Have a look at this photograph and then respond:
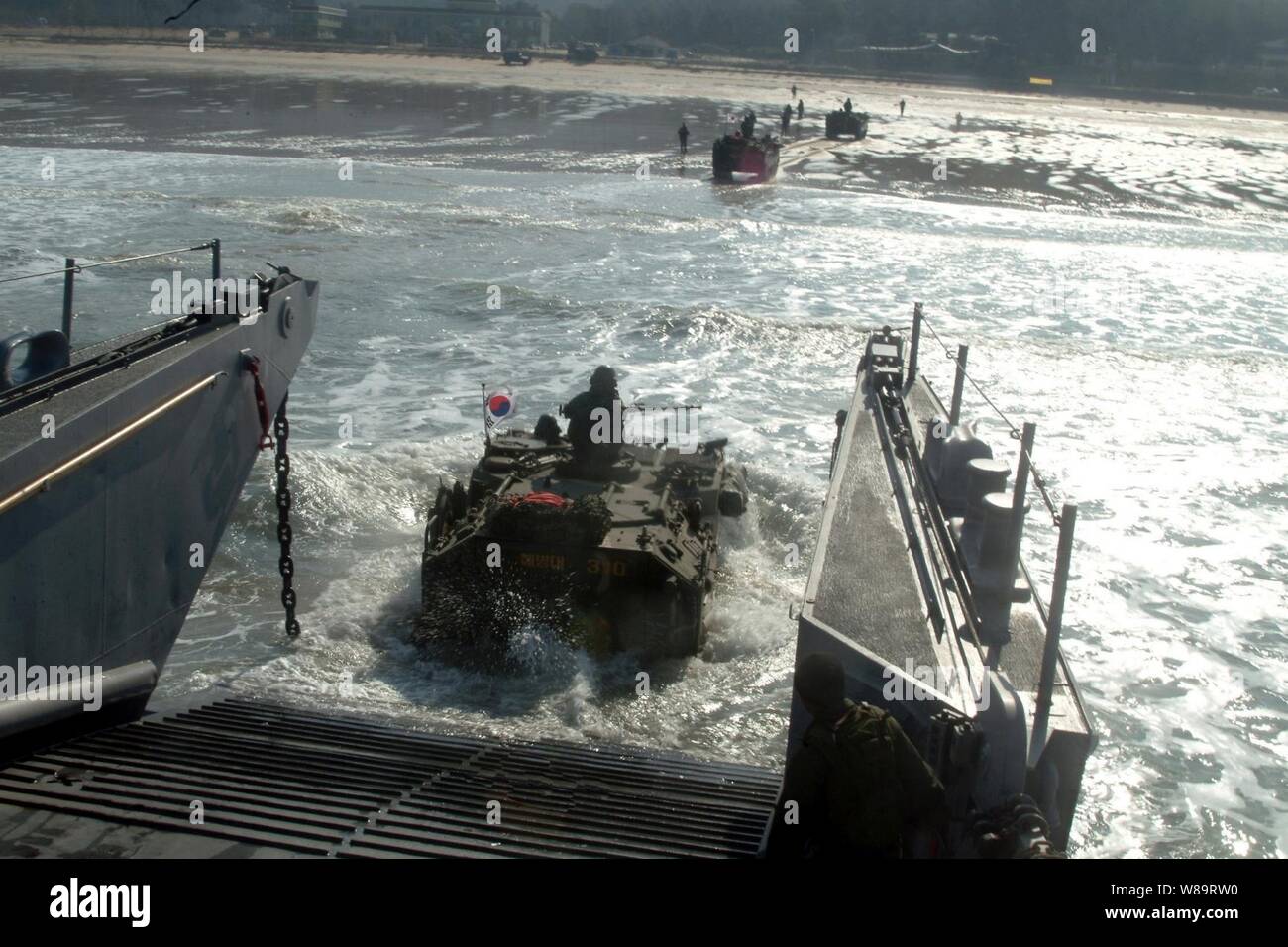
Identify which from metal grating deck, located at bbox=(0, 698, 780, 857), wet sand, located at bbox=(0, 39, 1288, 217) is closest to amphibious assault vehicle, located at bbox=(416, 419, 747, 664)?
metal grating deck, located at bbox=(0, 698, 780, 857)

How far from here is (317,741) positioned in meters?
Answer: 6.64

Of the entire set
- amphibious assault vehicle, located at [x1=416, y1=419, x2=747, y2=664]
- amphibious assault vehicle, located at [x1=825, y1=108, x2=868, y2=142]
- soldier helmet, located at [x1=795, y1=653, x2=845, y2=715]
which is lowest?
amphibious assault vehicle, located at [x1=416, y1=419, x2=747, y2=664]

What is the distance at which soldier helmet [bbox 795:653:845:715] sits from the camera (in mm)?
4785

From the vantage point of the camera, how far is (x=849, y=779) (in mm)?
4691

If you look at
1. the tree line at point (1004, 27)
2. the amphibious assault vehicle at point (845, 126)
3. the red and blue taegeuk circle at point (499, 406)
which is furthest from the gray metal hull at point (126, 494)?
the tree line at point (1004, 27)

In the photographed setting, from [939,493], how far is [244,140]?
3882cm

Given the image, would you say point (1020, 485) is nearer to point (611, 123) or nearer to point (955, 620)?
point (955, 620)

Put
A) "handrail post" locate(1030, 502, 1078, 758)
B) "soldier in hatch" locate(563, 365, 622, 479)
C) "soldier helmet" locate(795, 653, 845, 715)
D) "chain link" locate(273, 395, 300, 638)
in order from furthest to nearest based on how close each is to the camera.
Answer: "soldier in hatch" locate(563, 365, 622, 479)
"chain link" locate(273, 395, 300, 638)
"soldier helmet" locate(795, 653, 845, 715)
"handrail post" locate(1030, 502, 1078, 758)

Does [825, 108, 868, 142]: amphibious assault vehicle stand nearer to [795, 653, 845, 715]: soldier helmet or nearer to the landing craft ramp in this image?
the landing craft ramp

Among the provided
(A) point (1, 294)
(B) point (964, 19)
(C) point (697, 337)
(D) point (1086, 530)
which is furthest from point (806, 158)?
(B) point (964, 19)

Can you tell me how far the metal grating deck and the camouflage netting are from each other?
2594mm

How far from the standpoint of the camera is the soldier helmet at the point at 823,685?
479 centimetres

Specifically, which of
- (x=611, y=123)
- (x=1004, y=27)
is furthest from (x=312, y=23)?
(x=1004, y=27)
